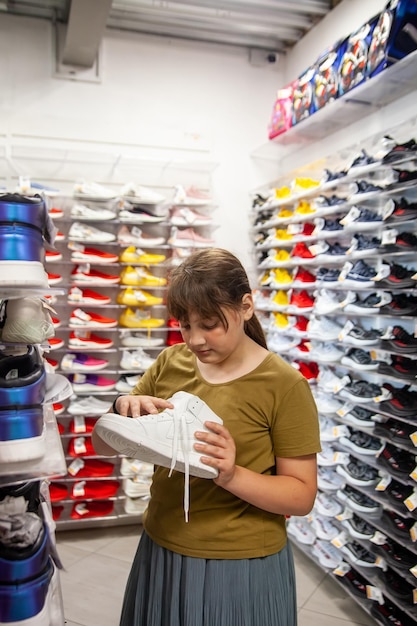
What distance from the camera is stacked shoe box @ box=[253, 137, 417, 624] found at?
8.07 ft

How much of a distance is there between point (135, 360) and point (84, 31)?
2.18 m

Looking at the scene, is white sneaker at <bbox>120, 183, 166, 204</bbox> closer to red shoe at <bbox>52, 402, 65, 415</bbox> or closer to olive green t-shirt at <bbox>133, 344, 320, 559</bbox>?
red shoe at <bbox>52, 402, 65, 415</bbox>

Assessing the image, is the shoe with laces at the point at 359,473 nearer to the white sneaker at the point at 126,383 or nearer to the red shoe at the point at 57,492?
the white sneaker at the point at 126,383

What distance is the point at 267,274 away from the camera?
13.5ft

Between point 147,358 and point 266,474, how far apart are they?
109 inches

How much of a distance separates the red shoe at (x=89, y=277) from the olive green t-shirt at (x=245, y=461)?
2.67 metres

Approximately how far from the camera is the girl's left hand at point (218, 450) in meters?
1.02

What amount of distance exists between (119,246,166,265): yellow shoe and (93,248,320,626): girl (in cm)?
263

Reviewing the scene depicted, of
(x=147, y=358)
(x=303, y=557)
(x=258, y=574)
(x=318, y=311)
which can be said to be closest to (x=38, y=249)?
(x=258, y=574)

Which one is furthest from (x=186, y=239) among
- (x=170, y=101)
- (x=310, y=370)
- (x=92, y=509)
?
(x=92, y=509)

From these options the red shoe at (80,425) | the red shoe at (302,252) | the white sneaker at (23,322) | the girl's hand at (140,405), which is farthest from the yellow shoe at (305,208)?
the girl's hand at (140,405)

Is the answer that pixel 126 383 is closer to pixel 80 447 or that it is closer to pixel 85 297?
pixel 80 447

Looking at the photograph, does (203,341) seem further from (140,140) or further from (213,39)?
(213,39)

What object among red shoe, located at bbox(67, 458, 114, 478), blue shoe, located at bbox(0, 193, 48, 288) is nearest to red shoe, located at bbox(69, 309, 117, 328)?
red shoe, located at bbox(67, 458, 114, 478)
